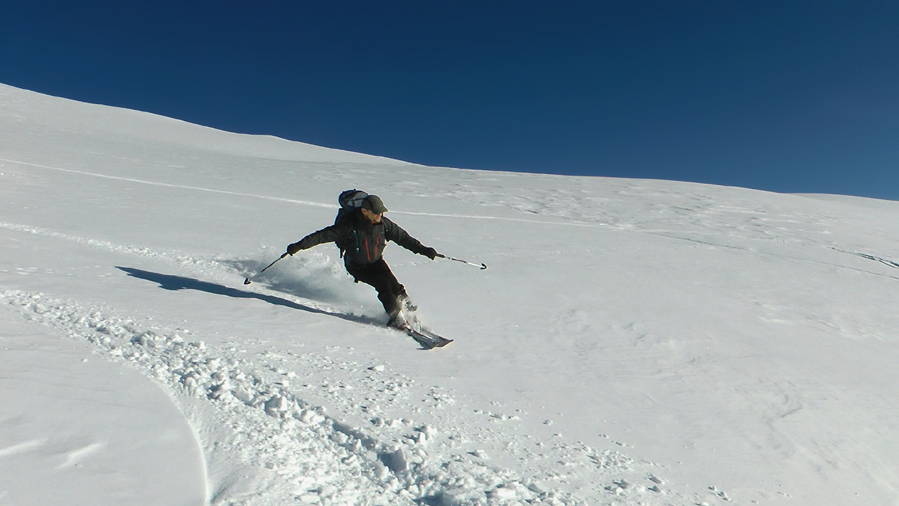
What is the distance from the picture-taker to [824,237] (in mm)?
13023

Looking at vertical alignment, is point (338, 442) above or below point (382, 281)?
below

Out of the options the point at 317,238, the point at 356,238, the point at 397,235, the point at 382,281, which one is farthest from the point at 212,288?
the point at 397,235

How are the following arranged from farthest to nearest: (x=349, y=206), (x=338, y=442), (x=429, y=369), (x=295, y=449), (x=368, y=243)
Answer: (x=368, y=243) < (x=349, y=206) < (x=429, y=369) < (x=338, y=442) < (x=295, y=449)

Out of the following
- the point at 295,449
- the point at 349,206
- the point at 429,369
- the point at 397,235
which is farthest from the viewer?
the point at 397,235

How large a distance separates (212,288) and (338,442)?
10.9ft

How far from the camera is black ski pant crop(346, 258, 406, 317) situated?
570 centimetres

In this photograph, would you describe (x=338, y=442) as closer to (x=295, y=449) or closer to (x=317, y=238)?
(x=295, y=449)

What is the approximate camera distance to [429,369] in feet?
15.0

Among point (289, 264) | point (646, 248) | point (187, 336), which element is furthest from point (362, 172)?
point (187, 336)

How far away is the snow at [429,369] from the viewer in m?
3.08

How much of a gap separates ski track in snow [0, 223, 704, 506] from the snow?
0.06 ft

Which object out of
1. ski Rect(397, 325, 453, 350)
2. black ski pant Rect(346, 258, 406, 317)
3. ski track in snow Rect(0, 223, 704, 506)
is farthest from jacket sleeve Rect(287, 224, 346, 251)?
ski track in snow Rect(0, 223, 704, 506)

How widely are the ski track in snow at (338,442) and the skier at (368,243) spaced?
1364mm

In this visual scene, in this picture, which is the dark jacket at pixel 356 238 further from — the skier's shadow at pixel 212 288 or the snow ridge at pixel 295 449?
the snow ridge at pixel 295 449
